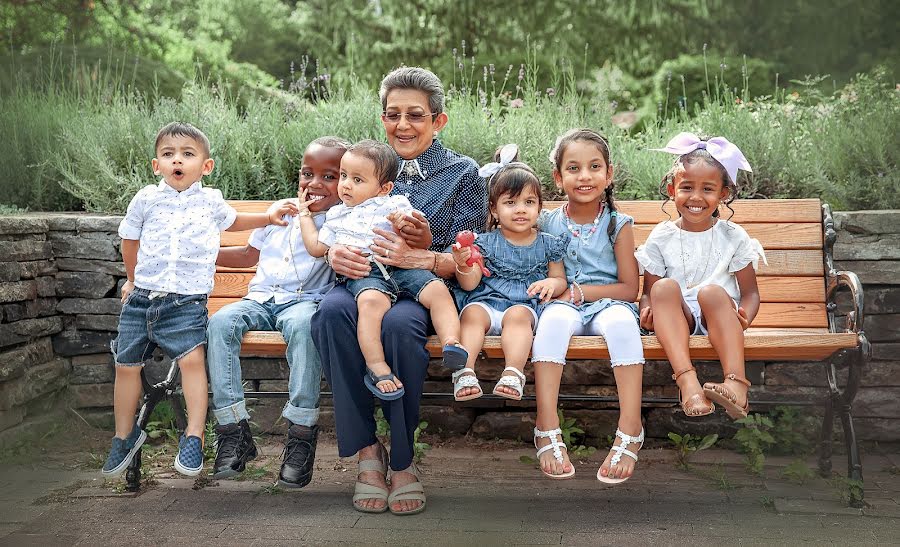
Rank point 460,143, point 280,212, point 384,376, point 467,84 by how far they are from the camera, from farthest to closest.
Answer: point 467,84 → point 460,143 → point 280,212 → point 384,376

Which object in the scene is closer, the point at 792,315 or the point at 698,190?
the point at 698,190

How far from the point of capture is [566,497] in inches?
133

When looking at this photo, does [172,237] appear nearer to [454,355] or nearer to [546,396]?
[454,355]

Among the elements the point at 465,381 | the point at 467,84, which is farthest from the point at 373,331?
the point at 467,84

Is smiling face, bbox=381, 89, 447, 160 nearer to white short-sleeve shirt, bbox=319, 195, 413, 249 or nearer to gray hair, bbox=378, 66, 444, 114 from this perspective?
gray hair, bbox=378, 66, 444, 114

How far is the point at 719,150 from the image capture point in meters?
3.26

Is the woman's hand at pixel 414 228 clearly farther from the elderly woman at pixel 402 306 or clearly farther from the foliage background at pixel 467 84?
the foliage background at pixel 467 84

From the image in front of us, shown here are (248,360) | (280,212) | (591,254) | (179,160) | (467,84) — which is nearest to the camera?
(179,160)

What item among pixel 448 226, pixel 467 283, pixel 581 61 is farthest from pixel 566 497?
pixel 581 61

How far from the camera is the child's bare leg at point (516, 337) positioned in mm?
2971

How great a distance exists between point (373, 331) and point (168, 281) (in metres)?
0.80

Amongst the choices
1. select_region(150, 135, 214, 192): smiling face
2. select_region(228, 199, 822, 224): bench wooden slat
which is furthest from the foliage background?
select_region(150, 135, 214, 192): smiling face

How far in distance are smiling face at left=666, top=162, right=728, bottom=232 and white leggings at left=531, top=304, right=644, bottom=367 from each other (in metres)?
0.51

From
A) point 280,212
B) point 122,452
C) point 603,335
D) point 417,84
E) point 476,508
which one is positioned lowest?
point 476,508
